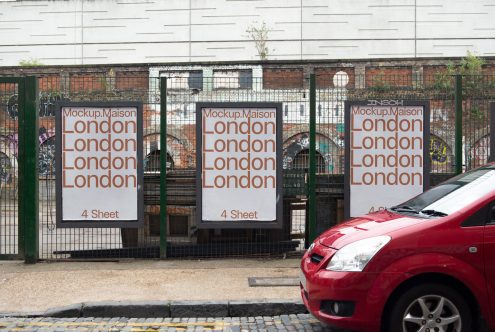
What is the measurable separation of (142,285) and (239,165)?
8.15ft

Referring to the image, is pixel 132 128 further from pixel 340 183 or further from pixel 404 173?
pixel 404 173

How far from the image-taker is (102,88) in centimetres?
830

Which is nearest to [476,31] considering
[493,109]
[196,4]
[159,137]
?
[196,4]

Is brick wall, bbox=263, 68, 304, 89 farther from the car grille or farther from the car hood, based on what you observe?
the car grille

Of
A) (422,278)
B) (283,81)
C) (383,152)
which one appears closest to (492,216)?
(422,278)

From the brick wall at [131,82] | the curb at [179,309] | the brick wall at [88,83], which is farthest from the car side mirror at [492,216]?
the brick wall at [88,83]

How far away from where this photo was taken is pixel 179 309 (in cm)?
593

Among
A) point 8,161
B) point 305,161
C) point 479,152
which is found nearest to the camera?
point 8,161

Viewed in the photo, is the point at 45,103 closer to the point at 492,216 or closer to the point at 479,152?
the point at 492,216

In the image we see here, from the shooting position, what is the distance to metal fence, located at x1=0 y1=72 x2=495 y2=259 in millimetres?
8352

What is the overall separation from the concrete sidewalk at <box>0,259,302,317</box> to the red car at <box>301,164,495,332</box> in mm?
1674

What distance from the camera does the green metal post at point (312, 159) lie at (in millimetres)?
8344

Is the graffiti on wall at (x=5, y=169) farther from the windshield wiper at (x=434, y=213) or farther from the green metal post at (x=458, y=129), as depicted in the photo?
the green metal post at (x=458, y=129)

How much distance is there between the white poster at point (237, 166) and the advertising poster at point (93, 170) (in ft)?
3.79
